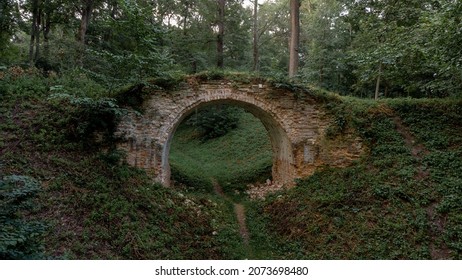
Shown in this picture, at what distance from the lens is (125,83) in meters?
8.38

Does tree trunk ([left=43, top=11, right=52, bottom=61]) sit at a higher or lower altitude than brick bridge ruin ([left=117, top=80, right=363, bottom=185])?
higher

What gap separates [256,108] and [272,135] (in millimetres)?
1961

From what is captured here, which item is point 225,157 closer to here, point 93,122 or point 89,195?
point 93,122

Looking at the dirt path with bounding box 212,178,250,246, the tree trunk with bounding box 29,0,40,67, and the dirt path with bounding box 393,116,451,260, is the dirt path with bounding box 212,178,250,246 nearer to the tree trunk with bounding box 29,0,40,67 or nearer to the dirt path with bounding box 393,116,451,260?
the dirt path with bounding box 393,116,451,260

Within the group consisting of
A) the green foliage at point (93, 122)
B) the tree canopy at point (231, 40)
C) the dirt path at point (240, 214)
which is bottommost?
the dirt path at point (240, 214)

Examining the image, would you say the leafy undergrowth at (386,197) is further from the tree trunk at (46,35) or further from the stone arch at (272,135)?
the tree trunk at (46,35)

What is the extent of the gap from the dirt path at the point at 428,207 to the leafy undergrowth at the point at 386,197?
0.06ft

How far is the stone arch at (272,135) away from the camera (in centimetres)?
937

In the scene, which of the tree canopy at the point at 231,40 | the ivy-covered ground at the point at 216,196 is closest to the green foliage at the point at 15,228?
the ivy-covered ground at the point at 216,196

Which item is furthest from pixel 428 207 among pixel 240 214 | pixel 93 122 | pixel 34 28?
pixel 34 28

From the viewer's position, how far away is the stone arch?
937cm

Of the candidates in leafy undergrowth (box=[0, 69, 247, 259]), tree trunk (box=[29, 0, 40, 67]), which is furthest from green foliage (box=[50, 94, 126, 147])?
tree trunk (box=[29, 0, 40, 67])

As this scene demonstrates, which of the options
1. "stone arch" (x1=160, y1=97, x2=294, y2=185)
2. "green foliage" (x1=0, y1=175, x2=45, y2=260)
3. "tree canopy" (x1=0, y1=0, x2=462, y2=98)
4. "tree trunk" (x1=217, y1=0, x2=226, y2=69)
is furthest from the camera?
"tree trunk" (x1=217, y1=0, x2=226, y2=69)

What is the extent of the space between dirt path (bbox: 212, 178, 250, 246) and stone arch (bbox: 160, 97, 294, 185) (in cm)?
193
